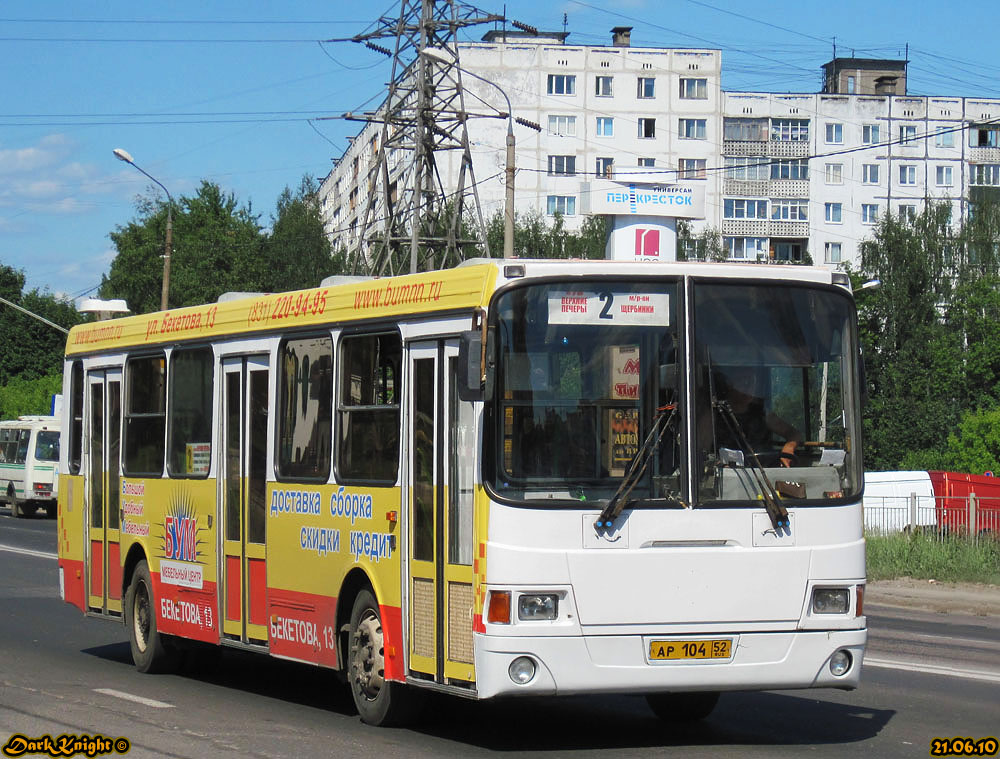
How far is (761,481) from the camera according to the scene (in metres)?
8.87

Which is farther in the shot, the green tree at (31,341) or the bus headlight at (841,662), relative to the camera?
the green tree at (31,341)

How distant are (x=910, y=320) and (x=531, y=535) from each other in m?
67.4

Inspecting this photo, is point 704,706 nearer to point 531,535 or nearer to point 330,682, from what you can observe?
point 531,535

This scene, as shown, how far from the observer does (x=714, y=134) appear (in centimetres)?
9206

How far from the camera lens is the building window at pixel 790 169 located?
93938 mm

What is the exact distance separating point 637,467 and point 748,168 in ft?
284

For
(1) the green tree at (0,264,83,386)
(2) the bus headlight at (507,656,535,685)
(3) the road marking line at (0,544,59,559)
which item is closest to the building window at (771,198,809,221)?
(1) the green tree at (0,264,83,386)

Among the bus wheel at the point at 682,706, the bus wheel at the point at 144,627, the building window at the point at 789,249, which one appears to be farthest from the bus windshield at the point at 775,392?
the building window at the point at 789,249

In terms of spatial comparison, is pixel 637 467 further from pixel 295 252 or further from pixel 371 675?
pixel 295 252

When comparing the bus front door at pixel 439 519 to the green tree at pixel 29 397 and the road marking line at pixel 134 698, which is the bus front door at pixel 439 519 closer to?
the road marking line at pixel 134 698

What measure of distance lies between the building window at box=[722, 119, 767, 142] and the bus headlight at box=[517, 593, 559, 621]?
86745 mm

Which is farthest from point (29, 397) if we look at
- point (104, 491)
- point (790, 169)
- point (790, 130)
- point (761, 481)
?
point (761, 481)

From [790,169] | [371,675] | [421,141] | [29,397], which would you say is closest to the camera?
[371,675]

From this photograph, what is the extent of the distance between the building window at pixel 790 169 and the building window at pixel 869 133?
393cm
